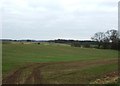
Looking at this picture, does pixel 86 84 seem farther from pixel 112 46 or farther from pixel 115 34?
pixel 115 34

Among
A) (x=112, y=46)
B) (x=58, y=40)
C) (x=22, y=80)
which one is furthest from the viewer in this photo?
(x=58, y=40)

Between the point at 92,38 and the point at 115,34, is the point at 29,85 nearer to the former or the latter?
the point at 115,34

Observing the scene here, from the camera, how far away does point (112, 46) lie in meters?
109

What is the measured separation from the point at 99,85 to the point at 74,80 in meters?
3.56

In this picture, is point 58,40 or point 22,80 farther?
point 58,40

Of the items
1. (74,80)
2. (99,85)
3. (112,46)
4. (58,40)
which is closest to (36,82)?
(74,80)

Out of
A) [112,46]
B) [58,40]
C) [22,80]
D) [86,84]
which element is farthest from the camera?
[58,40]

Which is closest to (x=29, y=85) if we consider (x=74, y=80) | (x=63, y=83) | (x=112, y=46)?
(x=63, y=83)

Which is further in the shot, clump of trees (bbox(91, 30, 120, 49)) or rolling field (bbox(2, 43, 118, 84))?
clump of trees (bbox(91, 30, 120, 49))

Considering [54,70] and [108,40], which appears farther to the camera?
[108,40]

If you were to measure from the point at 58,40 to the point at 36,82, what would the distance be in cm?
11326

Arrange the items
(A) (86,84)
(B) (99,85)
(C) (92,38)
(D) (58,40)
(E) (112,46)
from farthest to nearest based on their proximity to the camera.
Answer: (C) (92,38), (D) (58,40), (E) (112,46), (A) (86,84), (B) (99,85)

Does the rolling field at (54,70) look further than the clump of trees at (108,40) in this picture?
No

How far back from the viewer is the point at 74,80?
21688 mm
